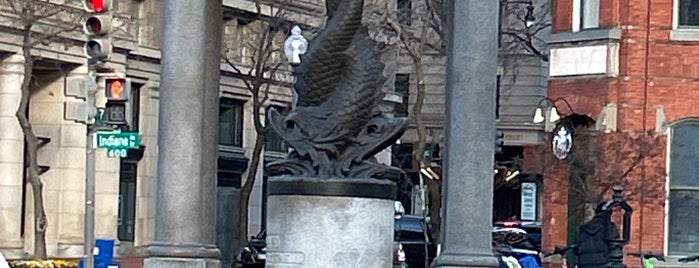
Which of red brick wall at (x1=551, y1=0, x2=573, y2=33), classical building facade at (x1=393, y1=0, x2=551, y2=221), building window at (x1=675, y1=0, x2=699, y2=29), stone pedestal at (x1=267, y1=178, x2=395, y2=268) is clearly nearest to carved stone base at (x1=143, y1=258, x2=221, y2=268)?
stone pedestal at (x1=267, y1=178, x2=395, y2=268)

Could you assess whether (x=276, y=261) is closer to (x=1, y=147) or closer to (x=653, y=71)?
(x=653, y=71)

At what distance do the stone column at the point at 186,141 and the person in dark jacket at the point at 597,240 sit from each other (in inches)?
334

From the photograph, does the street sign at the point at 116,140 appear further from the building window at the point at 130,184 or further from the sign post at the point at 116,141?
the building window at the point at 130,184

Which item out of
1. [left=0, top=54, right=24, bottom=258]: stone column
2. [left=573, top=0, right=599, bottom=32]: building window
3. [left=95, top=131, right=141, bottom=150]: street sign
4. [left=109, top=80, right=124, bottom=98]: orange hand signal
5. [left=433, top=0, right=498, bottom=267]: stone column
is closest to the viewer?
[left=433, top=0, right=498, bottom=267]: stone column

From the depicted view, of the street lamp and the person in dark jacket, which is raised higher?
the street lamp

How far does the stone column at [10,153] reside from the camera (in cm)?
4428

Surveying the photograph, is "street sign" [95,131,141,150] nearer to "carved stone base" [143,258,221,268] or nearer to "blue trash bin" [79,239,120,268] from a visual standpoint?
"blue trash bin" [79,239,120,268]

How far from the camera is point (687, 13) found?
3456cm

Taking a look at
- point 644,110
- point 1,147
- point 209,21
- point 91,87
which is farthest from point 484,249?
point 1,147

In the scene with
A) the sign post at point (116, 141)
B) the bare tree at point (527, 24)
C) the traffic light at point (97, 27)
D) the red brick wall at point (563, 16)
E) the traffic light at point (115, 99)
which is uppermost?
the bare tree at point (527, 24)

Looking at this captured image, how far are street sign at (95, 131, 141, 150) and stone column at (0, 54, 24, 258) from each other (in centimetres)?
1617

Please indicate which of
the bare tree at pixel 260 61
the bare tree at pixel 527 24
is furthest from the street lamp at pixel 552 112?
the bare tree at pixel 527 24

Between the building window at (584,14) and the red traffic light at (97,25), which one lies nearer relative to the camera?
the red traffic light at (97,25)

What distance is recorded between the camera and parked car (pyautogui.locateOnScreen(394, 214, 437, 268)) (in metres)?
37.4
